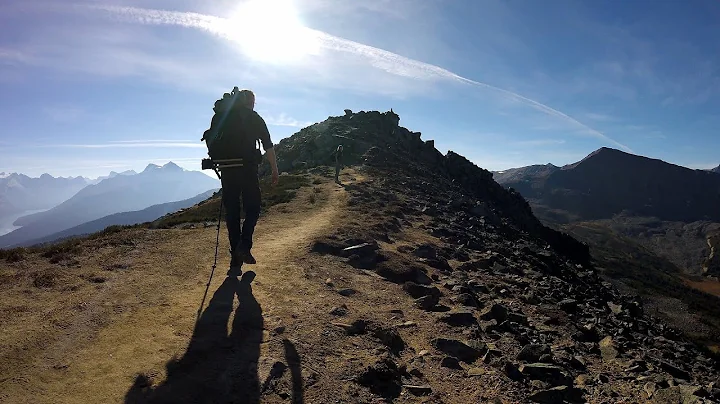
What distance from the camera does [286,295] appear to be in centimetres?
947

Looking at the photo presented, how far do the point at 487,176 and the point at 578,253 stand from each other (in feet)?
54.3

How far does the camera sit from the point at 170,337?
6.88m

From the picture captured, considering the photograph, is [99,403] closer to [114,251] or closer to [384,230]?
[114,251]

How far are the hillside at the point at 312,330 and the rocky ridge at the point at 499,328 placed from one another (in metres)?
A: 0.05

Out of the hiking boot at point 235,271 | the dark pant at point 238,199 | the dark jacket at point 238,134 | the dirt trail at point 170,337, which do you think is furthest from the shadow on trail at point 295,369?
the dark jacket at point 238,134

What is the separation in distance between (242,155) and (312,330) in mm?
4693

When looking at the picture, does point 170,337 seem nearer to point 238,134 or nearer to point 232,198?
point 232,198

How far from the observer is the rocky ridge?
746 cm

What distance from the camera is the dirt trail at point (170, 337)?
5449 mm

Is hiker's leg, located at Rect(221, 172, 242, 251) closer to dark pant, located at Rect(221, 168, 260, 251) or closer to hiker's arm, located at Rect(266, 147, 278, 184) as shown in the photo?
dark pant, located at Rect(221, 168, 260, 251)

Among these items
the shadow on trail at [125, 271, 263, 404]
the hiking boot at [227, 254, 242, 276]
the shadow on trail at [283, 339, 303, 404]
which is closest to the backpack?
the hiking boot at [227, 254, 242, 276]

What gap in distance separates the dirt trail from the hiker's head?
4.33 metres

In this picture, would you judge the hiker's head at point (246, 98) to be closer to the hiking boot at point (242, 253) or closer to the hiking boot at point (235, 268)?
the hiking boot at point (242, 253)

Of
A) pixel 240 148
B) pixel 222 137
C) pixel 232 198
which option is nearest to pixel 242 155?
pixel 240 148
